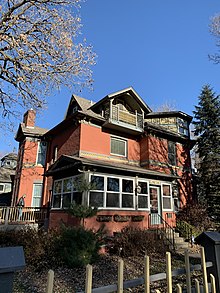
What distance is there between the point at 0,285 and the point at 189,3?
1286 cm

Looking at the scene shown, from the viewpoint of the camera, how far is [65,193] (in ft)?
43.7

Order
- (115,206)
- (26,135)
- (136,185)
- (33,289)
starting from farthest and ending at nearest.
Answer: (26,135) → (136,185) → (115,206) → (33,289)

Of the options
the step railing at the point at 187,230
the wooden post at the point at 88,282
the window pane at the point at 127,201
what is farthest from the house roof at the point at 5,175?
the wooden post at the point at 88,282

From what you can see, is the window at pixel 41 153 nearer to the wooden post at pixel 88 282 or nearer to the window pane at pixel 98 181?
the window pane at pixel 98 181

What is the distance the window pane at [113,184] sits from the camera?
12.9 meters

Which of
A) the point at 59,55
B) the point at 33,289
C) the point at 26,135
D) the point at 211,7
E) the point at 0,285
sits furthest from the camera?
the point at 26,135

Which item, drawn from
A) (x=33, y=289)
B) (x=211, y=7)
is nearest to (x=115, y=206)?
(x=33, y=289)

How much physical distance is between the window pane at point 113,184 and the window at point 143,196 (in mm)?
1881

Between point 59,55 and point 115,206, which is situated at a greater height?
point 59,55

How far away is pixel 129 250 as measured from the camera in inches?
327

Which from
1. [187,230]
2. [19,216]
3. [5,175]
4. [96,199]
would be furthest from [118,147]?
[5,175]

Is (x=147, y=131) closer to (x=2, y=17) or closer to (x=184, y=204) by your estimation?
(x=184, y=204)

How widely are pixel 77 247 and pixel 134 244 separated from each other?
278cm

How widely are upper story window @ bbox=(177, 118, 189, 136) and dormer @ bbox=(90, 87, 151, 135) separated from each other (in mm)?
4540
